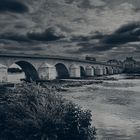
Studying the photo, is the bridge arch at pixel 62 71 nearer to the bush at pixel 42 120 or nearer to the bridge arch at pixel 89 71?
the bridge arch at pixel 89 71

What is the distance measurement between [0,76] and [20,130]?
64.3m

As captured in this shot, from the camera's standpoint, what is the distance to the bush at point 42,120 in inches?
654

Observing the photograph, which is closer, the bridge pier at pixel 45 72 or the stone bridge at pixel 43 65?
the stone bridge at pixel 43 65

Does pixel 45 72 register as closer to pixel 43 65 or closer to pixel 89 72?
pixel 43 65

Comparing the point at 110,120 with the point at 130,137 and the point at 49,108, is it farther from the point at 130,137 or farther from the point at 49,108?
the point at 49,108

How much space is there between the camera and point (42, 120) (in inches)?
659

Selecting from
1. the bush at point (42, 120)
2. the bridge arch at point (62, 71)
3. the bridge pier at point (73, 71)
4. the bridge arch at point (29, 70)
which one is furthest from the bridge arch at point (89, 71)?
the bush at point (42, 120)

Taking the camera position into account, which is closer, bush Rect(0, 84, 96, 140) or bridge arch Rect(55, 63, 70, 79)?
bush Rect(0, 84, 96, 140)

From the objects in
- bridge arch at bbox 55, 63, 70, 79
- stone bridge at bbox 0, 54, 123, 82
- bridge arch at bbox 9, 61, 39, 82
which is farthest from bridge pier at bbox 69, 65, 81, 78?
bridge arch at bbox 9, 61, 39, 82

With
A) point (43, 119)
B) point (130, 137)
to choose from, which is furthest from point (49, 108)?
point (130, 137)

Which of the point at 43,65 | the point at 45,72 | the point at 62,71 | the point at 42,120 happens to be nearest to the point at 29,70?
the point at 43,65

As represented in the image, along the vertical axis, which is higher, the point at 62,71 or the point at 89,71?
the point at 89,71

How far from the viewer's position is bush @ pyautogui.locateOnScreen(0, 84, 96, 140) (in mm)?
16609

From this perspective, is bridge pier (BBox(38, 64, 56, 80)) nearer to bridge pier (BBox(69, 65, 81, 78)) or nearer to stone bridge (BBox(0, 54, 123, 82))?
stone bridge (BBox(0, 54, 123, 82))
